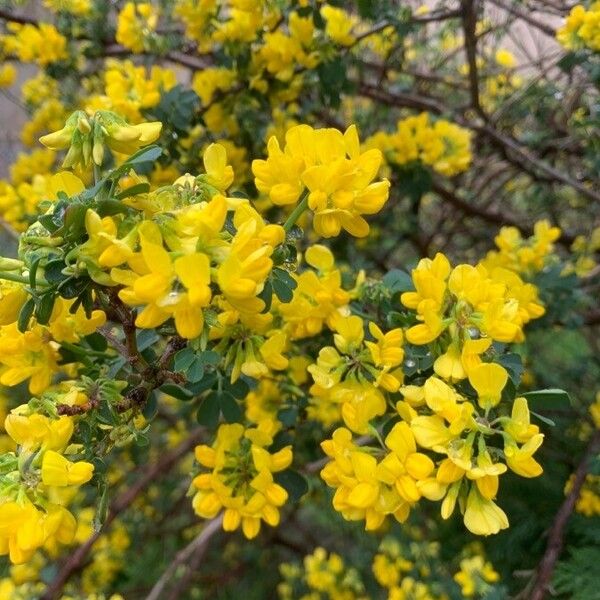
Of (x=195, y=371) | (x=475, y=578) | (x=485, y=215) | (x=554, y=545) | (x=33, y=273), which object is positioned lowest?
(x=475, y=578)

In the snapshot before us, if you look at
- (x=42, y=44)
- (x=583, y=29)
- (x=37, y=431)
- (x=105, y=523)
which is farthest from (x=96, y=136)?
(x=42, y=44)

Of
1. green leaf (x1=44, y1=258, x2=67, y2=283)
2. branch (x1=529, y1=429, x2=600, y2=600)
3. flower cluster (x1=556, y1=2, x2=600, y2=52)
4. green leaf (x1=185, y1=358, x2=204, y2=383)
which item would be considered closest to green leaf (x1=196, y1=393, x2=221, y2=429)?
green leaf (x1=185, y1=358, x2=204, y2=383)

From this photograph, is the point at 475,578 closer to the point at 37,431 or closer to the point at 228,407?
the point at 228,407

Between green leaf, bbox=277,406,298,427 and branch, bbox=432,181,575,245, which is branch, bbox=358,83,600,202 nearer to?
branch, bbox=432,181,575,245

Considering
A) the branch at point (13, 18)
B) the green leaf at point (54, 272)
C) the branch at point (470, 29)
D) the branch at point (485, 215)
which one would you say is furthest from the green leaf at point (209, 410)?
the branch at point (13, 18)

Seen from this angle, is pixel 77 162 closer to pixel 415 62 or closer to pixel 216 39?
pixel 216 39
